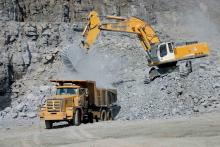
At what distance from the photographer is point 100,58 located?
30.2 m

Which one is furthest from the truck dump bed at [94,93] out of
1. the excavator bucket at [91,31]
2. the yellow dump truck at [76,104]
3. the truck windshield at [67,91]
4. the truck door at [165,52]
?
the truck door at [165,52]

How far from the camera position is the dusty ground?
11.2 meters

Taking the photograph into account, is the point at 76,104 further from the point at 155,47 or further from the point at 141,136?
the point at 155,47

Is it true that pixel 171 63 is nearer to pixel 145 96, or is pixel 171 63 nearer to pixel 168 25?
pixel 145 96

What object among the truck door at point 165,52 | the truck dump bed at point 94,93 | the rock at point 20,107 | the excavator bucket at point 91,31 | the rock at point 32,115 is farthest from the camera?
the rock at point 20,107

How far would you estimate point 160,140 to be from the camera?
1153cm

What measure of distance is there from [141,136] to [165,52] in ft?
36.8

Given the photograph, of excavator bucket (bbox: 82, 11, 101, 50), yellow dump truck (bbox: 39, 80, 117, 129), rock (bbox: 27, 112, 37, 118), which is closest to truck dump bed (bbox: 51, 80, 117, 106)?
yellow dump truck (bbox: 39, 80, 117, 129)

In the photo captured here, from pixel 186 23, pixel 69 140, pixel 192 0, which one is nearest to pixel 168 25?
pixel 186 23

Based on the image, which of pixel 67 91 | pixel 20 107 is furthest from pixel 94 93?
pixel 20 107

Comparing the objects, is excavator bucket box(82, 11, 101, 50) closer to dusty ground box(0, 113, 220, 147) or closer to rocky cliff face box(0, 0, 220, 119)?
rocky cliff face box(0, 0, 220, 119)

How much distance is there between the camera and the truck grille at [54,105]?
17516mm

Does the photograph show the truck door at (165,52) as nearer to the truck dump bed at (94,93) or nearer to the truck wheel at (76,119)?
the truck dump bed at (94,93)

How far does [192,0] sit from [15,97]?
23.0 metres
